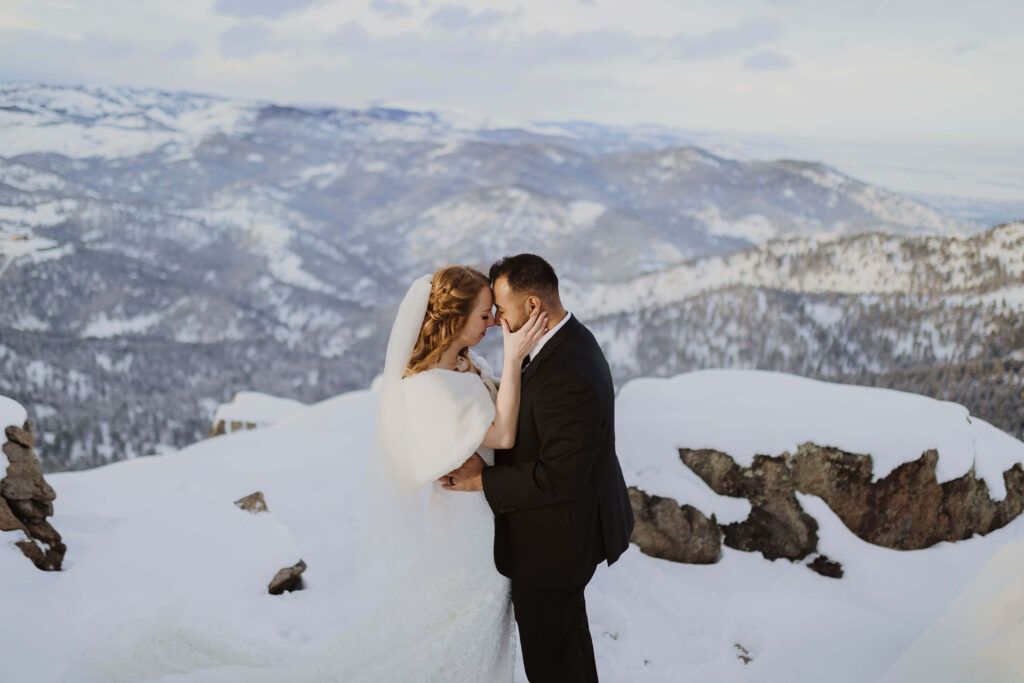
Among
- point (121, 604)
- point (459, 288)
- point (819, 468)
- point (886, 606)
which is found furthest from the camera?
point (819, 468)

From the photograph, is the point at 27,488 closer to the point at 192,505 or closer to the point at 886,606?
the point at 192,505

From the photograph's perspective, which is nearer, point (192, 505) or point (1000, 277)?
point (192, 505)

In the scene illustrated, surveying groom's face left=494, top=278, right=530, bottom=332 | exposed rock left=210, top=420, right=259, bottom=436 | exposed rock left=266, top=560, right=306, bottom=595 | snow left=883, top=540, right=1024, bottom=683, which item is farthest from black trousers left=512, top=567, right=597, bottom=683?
exposed rock left=210, top=420, right=259, bottom=436

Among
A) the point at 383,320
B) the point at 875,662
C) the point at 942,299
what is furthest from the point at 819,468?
the point at 383,320

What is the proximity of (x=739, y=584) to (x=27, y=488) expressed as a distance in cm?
808

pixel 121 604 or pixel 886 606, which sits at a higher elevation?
pixel 121 604

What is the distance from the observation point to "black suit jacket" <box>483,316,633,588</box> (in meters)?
3.41

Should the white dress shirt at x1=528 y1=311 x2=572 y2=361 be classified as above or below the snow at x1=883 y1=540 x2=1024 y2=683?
above

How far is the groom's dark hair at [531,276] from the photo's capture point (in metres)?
3.47

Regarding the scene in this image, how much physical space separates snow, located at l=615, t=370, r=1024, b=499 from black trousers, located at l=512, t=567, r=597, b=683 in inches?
162

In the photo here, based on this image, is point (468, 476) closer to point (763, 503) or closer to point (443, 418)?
point (443, 418)

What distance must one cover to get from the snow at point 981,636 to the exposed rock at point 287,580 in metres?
5.50

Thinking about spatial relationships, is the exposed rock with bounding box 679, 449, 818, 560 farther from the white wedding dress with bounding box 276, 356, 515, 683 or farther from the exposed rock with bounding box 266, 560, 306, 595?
the exposed rock with bounding box 266, 560, 306, 595

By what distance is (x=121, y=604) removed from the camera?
238 inches
